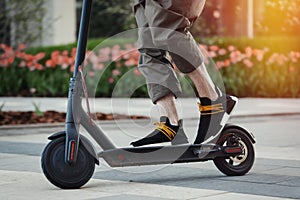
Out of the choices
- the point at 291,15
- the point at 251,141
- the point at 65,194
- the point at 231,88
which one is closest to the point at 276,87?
the point at 231,88

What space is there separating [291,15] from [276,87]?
2213 mm

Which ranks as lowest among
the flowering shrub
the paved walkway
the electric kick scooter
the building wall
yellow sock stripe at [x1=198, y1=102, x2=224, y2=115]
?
the building wall

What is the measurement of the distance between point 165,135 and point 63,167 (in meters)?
0.77

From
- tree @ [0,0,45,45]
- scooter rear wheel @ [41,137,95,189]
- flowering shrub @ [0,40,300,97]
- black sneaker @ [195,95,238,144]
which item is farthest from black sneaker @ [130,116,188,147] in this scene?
flowering shrub @ [0,40,300,97]

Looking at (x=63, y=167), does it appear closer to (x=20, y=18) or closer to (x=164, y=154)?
(x=164, y=154)

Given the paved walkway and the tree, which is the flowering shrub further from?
the paved walkway

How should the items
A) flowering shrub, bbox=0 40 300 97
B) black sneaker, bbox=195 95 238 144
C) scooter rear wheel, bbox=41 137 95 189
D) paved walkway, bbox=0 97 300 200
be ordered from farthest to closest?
flowering shrub, bbox=0 40 300 97
black sneaker, bbox=195 95 238 144
scooter rear wheel, bbox=41 137 95 189
paved walkway, bbox=0 97 300 200

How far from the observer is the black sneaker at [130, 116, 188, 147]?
5.52 m

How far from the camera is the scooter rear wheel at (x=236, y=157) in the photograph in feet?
18.7

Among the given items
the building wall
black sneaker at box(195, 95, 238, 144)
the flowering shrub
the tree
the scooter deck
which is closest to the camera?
the scooter deck

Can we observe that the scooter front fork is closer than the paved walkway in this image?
No

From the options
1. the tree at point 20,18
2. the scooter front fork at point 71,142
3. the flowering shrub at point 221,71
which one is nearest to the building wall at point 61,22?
the tree at point 20,18

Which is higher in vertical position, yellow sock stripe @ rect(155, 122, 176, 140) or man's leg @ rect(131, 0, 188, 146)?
man's leg @ rect(131, 0, 188, 146)

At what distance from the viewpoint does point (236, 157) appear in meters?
5.72
